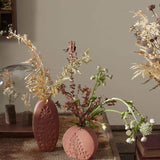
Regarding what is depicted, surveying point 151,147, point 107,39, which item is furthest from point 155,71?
point 107,39

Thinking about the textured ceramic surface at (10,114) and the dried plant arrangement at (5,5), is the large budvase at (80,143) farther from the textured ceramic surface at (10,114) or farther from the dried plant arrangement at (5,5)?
the dried plant arrangement at (5,5)

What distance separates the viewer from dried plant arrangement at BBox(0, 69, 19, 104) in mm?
1355

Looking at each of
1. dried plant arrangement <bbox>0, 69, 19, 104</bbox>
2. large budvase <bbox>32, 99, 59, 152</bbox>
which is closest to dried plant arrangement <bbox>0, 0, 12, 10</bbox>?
dried plant arrangement <bbox>0, 69, 19, 104</bbox>

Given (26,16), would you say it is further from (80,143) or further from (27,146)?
(80,143)

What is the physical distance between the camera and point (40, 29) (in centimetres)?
213

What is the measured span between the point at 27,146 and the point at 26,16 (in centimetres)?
111

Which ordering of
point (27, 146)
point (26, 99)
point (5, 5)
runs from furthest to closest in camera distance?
point (5, 5), point (26, 99), point (27, 146)

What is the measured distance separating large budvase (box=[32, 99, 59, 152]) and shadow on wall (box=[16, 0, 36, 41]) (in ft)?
3.44

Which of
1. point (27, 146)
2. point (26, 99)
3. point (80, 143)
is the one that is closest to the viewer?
point (80, 143)

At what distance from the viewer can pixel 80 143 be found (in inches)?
44.4

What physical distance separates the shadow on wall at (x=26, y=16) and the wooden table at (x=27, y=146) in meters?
0.87

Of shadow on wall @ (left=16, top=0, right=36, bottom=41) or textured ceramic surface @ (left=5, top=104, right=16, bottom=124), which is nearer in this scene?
textured ceramic surface @ (left=5, top=104, right=16, bottom=124)

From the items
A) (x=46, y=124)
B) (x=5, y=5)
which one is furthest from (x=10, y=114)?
(x=5, y=5)

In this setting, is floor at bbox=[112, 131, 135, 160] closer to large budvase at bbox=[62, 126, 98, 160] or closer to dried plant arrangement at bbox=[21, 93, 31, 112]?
large budvase at bbox=[62, 126, 98, 160]
